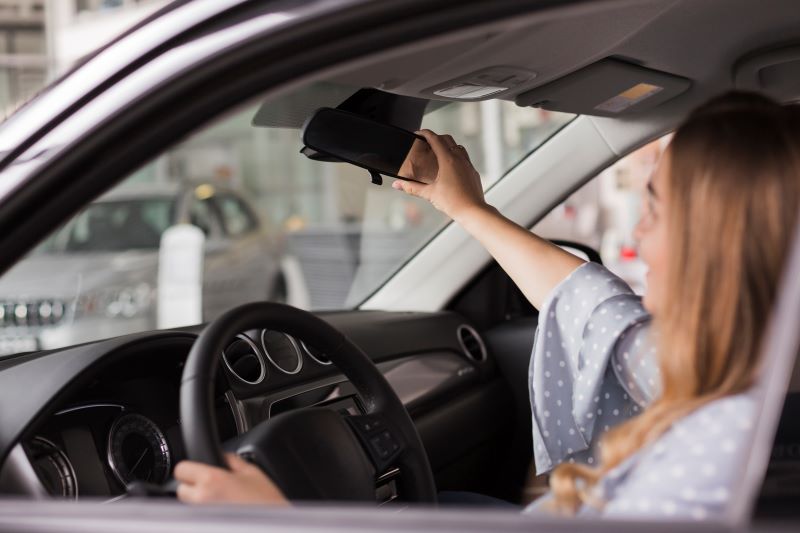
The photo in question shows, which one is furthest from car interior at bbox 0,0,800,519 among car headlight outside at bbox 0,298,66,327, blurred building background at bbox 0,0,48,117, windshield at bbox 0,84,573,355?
blurred building background at bbox 0,0,48,117

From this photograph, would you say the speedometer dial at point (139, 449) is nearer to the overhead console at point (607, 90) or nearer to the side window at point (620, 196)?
the side window at point (620, 196)

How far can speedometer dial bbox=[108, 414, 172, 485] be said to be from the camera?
168 centimetres

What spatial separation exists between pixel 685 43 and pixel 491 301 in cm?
114

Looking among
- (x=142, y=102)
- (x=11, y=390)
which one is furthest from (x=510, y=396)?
(x=142, y=102)

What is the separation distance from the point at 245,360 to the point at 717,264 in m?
1.19

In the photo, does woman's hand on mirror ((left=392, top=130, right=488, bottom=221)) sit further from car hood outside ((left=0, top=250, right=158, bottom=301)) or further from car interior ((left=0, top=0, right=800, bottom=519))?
car hood outside ((left=0, top=250, right=158, bottom=301))

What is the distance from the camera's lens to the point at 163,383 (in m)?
1.83

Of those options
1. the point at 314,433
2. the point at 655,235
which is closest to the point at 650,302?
the point at 655,235

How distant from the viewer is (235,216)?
8289 millimetres

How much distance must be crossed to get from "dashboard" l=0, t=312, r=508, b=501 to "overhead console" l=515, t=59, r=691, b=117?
757mm

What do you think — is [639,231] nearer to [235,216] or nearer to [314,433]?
[314,433]

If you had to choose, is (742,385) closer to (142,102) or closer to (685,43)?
(142,102)

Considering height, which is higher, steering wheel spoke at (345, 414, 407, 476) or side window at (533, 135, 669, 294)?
side window at (533, 135, 669, 294)

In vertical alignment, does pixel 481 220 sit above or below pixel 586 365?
above
